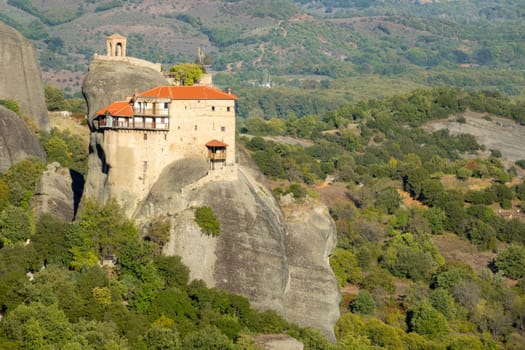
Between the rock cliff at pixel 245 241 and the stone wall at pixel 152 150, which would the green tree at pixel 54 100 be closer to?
the rock cliff at pixel 245 241

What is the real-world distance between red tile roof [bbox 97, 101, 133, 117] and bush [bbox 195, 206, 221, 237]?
675cm

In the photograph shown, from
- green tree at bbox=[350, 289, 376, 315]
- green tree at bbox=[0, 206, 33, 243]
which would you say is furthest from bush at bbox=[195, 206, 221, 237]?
green tree at bbox=[350, 289, 376, 315]

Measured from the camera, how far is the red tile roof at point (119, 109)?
229 feet

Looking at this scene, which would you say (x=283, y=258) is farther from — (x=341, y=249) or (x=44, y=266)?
(x=341, y=249)

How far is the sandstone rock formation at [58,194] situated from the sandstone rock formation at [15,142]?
9.60 ft

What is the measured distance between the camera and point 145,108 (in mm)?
69938

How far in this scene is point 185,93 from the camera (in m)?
71.2

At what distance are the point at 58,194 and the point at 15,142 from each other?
331 inches

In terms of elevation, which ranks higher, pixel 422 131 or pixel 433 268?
pixel 433 268

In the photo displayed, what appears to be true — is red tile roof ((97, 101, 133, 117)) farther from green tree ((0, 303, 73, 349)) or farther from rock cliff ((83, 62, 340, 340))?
green tree ((0, 303, 73, 349))

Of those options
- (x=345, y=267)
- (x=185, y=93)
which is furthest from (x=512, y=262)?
(x=185, y=93)

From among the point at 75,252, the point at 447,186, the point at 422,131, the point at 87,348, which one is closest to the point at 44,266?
the point at 75,252

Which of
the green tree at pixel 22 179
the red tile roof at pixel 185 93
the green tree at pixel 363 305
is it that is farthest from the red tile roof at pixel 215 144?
the green tree at pixel 363 305

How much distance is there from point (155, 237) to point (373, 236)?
42.2 meters
